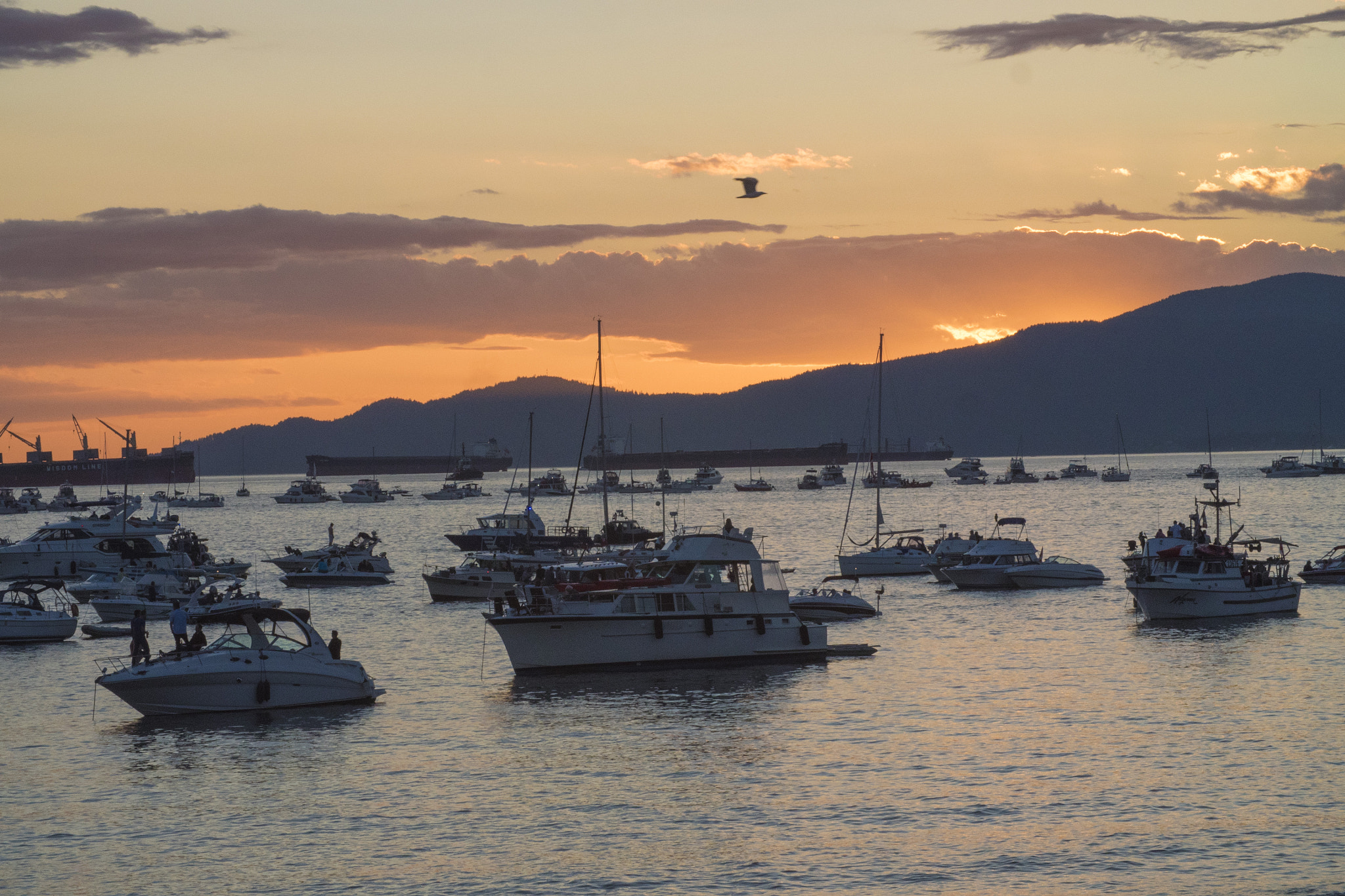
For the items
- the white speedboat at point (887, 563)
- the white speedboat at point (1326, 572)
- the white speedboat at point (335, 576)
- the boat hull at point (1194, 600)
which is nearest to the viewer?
the boat hull at point (1194, 600)

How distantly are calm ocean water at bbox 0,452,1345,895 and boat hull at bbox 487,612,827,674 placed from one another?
2.47 ft

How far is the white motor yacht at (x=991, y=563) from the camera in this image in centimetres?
7794

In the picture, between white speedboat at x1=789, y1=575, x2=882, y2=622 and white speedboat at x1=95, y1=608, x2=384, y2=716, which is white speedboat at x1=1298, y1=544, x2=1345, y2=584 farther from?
white speedboat at x1=95, y1=608, x2=384, y2=716

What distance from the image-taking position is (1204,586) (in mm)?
58094

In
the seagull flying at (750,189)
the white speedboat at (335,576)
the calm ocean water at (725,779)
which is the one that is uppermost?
the seagull flying at (750,189)

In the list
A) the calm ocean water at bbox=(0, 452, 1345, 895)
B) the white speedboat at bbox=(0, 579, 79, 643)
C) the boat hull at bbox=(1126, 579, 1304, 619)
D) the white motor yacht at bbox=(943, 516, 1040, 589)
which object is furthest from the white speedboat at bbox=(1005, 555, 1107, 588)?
the white speedboat at bbox=(0, 579, 79, 643)

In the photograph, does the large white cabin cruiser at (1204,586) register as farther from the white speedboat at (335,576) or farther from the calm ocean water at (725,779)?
the white speedboat at (335,576)

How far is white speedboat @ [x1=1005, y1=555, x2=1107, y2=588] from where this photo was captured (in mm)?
77500

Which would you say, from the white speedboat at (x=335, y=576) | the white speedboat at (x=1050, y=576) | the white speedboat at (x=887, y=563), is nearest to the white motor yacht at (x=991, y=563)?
the white speedboat at (x=1050, y=576)

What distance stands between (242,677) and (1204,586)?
40.9 meters

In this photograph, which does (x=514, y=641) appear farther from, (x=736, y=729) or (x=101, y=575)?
(x=101, y=575)

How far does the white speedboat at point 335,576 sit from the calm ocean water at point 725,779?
36.1 meters

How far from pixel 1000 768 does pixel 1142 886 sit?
8817 mm

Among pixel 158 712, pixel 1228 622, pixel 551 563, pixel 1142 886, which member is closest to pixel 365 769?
pixel 158 712
